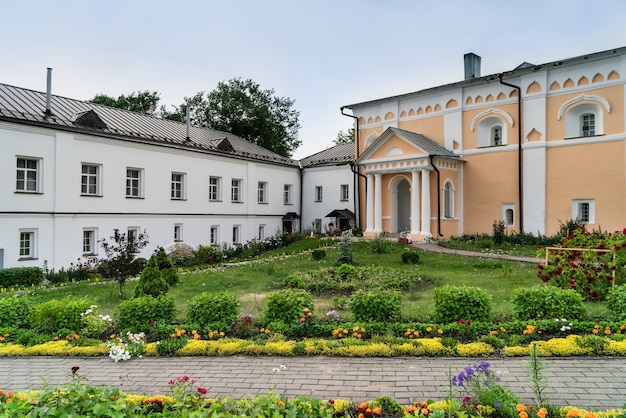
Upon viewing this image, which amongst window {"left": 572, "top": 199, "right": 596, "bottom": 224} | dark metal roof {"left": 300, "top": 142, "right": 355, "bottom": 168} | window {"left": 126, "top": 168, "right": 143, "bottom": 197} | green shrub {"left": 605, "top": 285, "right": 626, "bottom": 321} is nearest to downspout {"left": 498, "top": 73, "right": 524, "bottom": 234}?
window {"left": 572, "top": 199, "right": 596, "bottom": 224}

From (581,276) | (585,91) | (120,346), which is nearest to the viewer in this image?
(120,346)

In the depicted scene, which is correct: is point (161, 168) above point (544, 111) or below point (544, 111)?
below

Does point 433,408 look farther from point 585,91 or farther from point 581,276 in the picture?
point 585,91

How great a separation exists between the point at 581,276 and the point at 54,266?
55.9 ft

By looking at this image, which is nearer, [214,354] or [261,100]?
[214,354]

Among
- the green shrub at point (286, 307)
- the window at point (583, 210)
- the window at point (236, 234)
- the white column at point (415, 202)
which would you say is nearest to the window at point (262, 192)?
the window at point (236, 234)

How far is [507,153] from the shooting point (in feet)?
69.1

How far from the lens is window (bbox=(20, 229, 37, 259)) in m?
16.1

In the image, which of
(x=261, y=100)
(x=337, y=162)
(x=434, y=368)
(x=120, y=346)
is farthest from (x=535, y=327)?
(x=261, y=100)

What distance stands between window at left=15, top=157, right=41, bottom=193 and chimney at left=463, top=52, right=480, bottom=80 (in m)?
21.0

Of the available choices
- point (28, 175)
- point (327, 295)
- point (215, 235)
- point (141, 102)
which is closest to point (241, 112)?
point (141, 102)

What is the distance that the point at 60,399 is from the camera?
3.65m

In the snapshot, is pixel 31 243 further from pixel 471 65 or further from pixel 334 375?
pixel 471 65

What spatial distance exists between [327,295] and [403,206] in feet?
50.9
